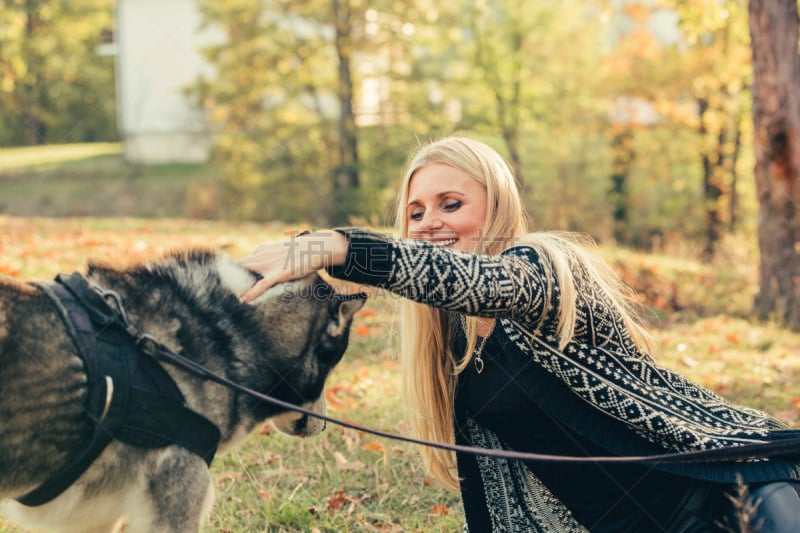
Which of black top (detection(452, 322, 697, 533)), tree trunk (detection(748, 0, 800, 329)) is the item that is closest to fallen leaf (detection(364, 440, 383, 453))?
black top (detection(452, 322, 697, 533))

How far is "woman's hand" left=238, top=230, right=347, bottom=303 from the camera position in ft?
7.27

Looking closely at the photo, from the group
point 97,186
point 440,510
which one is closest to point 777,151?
point 440,510

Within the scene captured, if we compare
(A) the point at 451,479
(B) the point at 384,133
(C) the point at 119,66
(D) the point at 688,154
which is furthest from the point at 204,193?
(A) the point at 451,479

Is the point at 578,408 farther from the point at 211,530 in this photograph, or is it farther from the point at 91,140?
the point at 91,140

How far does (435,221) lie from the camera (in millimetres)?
2914

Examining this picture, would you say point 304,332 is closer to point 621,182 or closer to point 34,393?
point 34,393

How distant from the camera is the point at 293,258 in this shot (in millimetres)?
2365

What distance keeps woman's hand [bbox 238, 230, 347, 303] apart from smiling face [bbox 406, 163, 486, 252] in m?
0.68

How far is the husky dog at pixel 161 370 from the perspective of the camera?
7.61 ft

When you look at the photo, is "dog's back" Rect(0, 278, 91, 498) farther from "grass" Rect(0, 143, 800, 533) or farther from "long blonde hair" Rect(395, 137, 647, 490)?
"long blonde hair" Rect(395, 137, 647, 490)

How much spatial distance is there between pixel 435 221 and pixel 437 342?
24.0 inches

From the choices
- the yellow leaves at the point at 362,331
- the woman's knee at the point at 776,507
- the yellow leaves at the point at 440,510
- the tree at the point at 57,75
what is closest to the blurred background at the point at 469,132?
the yellow leaves at the point at 362,331

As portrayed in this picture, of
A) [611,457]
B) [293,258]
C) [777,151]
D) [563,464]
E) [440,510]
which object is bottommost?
[440,510]

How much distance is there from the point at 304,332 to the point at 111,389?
791 mm
